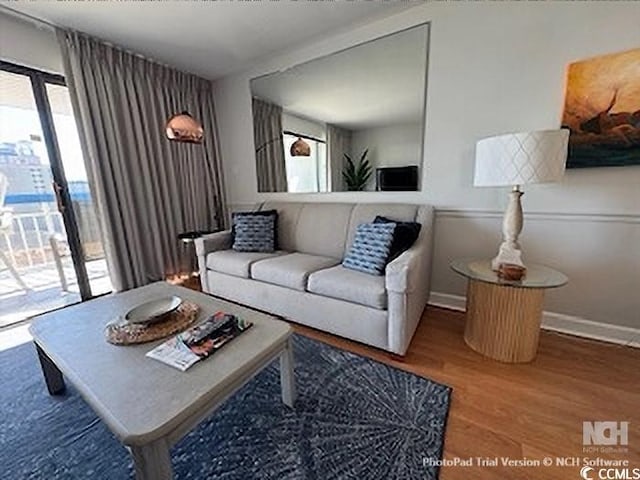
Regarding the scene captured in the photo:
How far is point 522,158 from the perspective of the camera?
4.78 feet

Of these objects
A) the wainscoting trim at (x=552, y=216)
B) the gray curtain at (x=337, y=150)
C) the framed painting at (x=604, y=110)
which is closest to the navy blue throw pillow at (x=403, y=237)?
the wainscoting trim at (x=552, y=216)

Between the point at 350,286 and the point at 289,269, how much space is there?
54 centimetres

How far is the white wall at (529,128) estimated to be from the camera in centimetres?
171

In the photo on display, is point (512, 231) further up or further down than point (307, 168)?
further down

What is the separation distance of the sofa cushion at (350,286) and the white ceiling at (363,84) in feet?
4.49

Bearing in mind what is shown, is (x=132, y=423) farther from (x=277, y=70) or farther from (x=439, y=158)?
(x=277, y=70)

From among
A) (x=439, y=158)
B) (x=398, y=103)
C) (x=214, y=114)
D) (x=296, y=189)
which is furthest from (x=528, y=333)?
(x=214, y=114)

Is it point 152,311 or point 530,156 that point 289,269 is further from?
point 530,156

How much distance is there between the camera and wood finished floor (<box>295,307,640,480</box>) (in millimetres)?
1127

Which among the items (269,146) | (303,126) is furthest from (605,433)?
(269,146)

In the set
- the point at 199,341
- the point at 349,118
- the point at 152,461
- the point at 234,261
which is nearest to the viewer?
the point at 152,461

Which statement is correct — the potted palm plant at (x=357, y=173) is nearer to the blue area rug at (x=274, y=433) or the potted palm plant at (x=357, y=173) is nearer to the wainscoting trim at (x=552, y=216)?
the wainscoting trim at (x=552, y=216)

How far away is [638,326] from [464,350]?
1.09 metres

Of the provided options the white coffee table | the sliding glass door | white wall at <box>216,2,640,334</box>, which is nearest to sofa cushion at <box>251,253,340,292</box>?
the white coffee table
